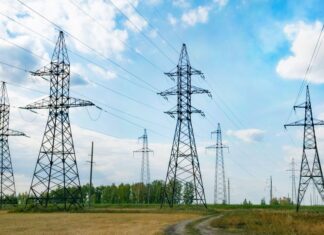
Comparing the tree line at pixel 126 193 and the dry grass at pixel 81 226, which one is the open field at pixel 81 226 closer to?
the dry grass at pixel 81 226

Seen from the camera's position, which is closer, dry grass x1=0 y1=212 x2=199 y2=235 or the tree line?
dry grass x1=0 y1=212 x2=199 y2=235

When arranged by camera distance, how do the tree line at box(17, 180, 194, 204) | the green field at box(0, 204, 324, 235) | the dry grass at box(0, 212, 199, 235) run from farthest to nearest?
the tree line at box(17, 180, 194, 204) < the green field at box(0, 204, 324, 235) < the dry grass at box(0, 212, 199, 235)

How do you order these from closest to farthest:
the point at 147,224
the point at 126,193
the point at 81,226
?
the point at 81,226 → the point at 147,224 → the point at 126,193

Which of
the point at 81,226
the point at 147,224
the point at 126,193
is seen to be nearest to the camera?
the point at 81,226

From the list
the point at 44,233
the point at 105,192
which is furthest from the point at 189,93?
the point at 105,192

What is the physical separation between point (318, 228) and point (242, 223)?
344 inches

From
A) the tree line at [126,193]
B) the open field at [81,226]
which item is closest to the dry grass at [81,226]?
the open field at [81,226]

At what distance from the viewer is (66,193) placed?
58.5 m

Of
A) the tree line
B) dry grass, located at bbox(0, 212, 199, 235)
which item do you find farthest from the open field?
the tree line

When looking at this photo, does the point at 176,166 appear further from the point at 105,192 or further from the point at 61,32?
the point at 105,192

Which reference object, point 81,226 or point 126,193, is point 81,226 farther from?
point 126,193

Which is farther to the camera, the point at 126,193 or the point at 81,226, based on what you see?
the point at 126,193

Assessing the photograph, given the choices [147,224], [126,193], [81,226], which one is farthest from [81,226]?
[126,193]

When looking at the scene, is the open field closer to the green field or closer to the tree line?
the green field
